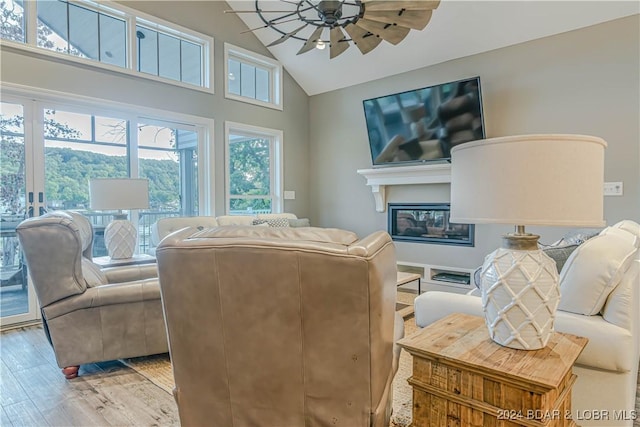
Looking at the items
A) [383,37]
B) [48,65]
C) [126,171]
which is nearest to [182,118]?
[126,171]

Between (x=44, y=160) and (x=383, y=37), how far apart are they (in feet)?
11.1

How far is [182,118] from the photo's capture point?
4.54 meters

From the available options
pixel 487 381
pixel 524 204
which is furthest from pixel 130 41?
pixel 487 381

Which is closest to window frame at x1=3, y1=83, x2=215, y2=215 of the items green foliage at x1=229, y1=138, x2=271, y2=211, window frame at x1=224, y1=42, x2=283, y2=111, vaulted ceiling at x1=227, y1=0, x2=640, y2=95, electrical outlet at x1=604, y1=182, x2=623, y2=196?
green foliage at x1=229, y1=138, x2=271, y2=211

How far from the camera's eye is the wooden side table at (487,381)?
1.01 m

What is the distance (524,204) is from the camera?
107 cm

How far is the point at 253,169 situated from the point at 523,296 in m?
4.76

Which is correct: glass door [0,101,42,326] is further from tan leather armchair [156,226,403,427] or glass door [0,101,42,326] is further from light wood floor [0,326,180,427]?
tan leather armchair [156,226,403,427]

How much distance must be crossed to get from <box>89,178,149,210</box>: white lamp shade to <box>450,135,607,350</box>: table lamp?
9.48 feet

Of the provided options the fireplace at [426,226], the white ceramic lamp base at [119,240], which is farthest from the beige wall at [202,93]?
the fireplace at [426,226]

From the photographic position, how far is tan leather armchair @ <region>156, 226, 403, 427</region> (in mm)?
990

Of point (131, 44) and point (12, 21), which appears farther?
point (131, 44)

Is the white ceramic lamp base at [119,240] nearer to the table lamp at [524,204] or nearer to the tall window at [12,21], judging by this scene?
the tall window at [12,21]

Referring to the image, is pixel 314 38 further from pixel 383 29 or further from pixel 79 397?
pixel 79 397
